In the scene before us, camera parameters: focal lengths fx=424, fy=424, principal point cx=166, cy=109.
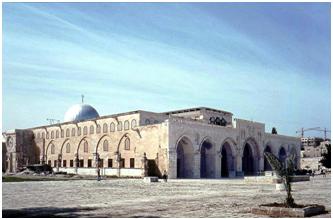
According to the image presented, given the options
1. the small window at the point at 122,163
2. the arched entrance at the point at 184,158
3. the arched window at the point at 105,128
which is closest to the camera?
the arched entrance at the point at 184,158

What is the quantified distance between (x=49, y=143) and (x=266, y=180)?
36.0m

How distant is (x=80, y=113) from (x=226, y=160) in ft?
66.4

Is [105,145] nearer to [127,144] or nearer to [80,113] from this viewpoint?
[127,144]

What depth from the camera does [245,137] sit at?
4922cm

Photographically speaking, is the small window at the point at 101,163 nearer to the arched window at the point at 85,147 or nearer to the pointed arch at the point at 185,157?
the arched window at the point at 85,147

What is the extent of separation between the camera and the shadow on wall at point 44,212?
10.4 m

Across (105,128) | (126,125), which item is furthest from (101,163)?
(126,125)

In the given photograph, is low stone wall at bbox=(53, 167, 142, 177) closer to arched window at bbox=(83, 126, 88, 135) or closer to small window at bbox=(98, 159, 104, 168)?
small window at bbox=(98, 159, 104, 168)

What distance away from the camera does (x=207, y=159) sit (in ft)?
148

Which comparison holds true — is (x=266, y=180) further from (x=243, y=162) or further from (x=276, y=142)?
(x=276, y=142)

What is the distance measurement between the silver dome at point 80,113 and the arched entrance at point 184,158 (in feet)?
54.0

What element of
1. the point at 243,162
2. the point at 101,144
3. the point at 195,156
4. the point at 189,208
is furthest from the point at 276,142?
the point at 189,208

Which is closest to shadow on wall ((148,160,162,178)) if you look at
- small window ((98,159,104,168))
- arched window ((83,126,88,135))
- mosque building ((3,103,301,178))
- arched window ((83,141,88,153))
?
mosque building ((3,103,301,178))

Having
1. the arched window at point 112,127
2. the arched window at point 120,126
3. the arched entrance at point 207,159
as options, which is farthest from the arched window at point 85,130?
the arched entrance at point 207,159
